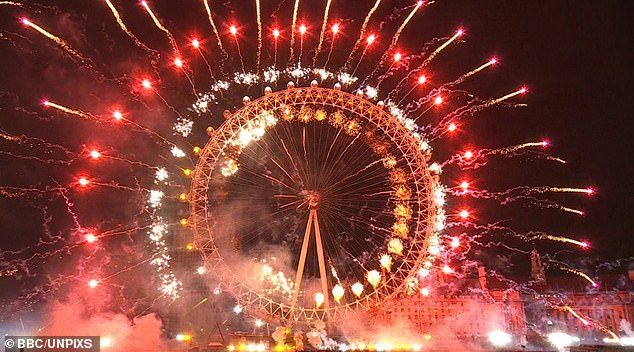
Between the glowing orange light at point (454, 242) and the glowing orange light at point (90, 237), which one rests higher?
the glowing orange light at point (90, 237)

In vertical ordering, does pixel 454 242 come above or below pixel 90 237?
below

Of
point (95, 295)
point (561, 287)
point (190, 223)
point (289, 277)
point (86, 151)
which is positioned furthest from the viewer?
point (561, 287)

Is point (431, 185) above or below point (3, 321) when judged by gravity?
above

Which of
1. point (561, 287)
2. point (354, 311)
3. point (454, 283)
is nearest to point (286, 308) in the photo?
point (354, 311)

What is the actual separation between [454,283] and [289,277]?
57405mm

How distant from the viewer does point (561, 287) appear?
89.7 m

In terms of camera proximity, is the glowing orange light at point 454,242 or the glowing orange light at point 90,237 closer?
the glowing orange light at point 90,237

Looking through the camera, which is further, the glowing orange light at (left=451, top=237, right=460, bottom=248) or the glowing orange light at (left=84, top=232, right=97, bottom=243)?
the glowing orange light at (left=451, top=237, right=460, bottom=248)

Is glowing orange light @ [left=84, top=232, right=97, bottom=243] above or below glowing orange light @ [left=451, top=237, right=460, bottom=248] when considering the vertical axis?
above

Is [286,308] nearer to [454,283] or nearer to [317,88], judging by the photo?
[317,88]

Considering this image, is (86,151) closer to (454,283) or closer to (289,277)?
(289,277)

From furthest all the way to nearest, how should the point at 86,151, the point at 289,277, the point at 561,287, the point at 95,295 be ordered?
the point at 561,287
the point at 289,277
the point at 95,295
the point at 86,151

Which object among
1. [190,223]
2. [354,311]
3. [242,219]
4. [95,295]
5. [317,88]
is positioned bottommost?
[354,311]

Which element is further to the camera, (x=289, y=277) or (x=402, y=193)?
(x=289, y=277)
